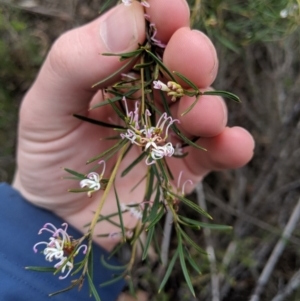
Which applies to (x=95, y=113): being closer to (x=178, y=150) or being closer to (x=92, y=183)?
(x=178, y=150)

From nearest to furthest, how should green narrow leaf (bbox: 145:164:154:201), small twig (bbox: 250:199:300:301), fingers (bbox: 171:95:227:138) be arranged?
1. green narrow leaf (bbox: 145:164:154:201)
2. fingers (bbox: 171:95:227:138)
3. small twig (bbox: 250:199:300:301)

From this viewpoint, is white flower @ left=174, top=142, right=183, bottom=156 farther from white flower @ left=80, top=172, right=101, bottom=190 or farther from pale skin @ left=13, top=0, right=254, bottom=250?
white flower @ left=80, top=172, right=101, bottom=190

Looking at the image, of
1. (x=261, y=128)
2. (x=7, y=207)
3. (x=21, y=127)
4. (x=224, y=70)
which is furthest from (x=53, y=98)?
(x=261, y=128)

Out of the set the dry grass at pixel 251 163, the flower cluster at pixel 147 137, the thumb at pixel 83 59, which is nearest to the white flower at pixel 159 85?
the flower cluster at pixel 147 137

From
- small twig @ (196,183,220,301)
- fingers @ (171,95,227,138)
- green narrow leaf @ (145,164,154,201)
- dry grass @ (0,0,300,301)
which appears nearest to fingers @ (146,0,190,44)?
A: fingers @ (171,95,227,138)

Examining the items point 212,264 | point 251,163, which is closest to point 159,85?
point 212,264

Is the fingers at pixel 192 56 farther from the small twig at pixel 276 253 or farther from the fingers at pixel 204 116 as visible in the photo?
the small twig at pixel 276 253
